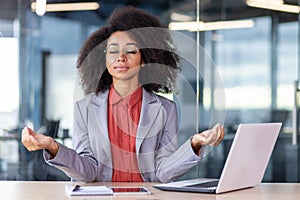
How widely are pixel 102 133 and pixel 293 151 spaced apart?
2.89 metres

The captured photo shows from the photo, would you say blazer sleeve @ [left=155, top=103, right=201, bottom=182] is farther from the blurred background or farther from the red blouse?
the blurred background

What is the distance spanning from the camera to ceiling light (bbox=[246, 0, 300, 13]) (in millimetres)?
5219

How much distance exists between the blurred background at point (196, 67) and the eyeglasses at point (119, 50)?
236 cm

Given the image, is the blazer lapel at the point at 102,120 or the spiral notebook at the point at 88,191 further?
the blazer lapel at the point at 102,120

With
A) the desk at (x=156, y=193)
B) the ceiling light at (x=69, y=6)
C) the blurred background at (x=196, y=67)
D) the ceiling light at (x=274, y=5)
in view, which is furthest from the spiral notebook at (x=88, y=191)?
the ceiling light at (x=274, y=5)

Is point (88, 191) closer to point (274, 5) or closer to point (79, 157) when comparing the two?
point (79, 157)

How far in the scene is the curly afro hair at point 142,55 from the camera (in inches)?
113

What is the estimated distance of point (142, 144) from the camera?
2641 millimetres

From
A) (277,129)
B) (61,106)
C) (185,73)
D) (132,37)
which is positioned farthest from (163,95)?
(61,106)

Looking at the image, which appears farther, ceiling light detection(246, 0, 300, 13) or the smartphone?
ceiling light detection(246, 0, 300, 13)

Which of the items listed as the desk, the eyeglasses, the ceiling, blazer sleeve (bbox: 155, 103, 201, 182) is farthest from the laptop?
the ceiling

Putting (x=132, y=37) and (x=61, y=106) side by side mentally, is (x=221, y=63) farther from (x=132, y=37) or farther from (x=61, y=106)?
(x=132, y=37)

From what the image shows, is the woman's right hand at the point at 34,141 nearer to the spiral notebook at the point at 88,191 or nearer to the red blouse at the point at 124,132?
the spiral notebook at the point at 88,191

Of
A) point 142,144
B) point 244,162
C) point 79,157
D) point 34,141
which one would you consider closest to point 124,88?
point 142,144
